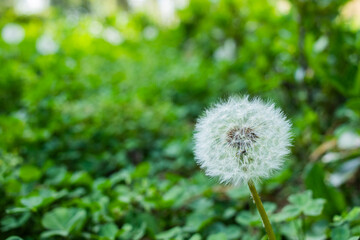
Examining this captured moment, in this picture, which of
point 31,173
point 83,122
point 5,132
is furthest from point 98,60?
point 31,173

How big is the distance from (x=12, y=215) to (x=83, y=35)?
3.70 metres

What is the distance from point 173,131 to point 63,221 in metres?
1.40

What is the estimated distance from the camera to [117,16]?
6.09 m

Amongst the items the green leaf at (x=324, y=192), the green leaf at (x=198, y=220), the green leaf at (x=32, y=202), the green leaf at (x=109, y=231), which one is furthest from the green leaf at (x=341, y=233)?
the green leaf at (x=32, y=202)

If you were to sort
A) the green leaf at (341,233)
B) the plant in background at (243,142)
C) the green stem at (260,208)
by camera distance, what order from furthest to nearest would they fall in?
the green leaf at (341,233) → the plant in background at (243,142) → the green stem at (260,208)

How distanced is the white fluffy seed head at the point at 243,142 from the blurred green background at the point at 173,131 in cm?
31

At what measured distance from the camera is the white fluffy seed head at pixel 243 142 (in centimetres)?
94

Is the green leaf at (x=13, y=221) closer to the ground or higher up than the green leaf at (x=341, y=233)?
higher up

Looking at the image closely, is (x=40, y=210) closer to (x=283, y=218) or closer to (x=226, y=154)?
(x=226, y=154)

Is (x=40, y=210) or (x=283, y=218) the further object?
(x=40, y=210)

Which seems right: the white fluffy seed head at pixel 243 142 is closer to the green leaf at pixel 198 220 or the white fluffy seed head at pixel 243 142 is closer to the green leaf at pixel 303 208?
the green leaf at pixel 303 208

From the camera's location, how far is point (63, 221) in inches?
50.8

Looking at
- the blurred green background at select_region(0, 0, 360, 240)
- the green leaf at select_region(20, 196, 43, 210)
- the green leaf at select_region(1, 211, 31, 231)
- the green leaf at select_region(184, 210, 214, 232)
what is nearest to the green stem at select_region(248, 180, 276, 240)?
the blurred green background at select_region(0, 0, 360, 240)

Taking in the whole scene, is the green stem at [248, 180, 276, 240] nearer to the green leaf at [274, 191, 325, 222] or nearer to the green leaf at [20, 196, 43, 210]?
the green leaf at [274, 191, 325, 222]
